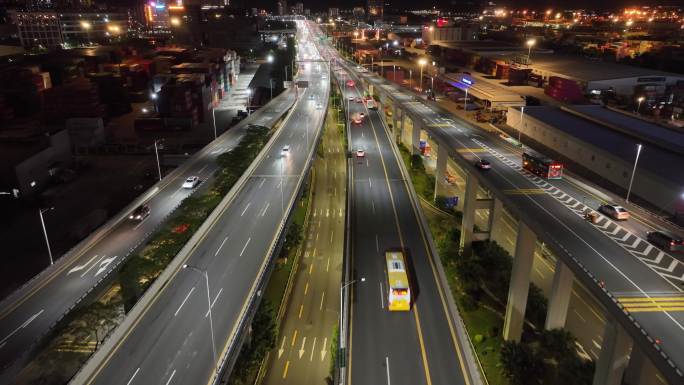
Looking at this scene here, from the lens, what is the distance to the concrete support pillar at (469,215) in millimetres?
54438

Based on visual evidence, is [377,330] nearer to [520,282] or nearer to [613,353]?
[613,353]

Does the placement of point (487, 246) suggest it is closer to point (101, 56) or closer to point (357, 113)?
point (357, 113)

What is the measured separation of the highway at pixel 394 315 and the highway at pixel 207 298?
7.85 m

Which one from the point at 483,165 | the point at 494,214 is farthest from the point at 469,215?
the point at 483,165

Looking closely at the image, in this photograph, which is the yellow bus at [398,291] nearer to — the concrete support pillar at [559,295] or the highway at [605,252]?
the highway at [605,252]

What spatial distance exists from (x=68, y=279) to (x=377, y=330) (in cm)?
2732

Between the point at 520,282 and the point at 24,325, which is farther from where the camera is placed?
the point at 520,282

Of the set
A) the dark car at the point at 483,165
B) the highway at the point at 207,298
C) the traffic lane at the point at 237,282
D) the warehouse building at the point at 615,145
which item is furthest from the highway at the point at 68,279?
the warehouse building at the point at 615,145

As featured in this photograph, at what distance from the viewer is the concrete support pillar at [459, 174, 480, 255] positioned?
54.4 meters

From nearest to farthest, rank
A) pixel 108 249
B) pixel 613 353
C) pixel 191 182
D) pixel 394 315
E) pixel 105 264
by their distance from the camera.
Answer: pixel 613 353
pixel 394 315
pixel 105 264
pixel 108 249
pixel 191 182

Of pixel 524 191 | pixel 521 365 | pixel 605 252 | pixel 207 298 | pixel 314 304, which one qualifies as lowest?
pixel 314 304

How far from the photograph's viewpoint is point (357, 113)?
105375mm

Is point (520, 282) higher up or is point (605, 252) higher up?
point (605, 252)

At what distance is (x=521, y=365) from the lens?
110 feet
